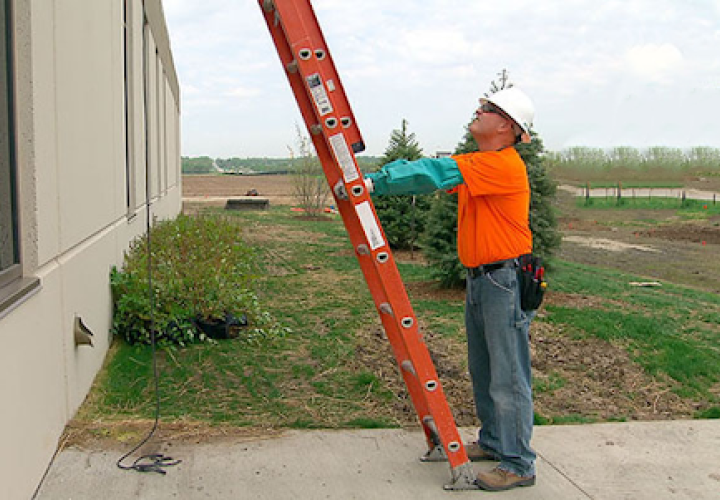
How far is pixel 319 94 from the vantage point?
364cm

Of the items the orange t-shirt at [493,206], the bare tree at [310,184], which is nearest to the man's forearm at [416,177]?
the orange t-shirt at [493,206]

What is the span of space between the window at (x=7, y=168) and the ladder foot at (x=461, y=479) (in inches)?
102

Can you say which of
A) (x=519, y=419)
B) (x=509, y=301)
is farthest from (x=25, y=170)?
(x=519, y=419)

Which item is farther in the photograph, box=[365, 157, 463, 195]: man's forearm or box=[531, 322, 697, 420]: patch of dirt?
box=[531, 322, 697, 420]: patch of dirt

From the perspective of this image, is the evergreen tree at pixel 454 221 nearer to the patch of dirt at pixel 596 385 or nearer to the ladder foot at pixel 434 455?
the patch of dirt at pixel 596 385

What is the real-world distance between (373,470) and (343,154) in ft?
6.10

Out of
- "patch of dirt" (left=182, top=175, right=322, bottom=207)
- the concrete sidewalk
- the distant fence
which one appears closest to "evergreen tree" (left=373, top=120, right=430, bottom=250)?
the concrete sidewalk

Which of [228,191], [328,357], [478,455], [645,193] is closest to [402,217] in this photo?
[328,357]

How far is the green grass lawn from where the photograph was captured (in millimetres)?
5238

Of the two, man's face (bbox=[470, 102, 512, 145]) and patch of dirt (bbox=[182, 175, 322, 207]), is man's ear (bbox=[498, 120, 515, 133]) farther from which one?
patch of dirt (bbox=[182, 175, 322, 207])

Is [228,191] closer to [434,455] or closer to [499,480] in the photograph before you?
Result: [434,455]

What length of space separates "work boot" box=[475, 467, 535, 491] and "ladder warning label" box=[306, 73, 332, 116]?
7.19 ft

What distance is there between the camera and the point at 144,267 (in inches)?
289

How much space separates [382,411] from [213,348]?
2045 millimetres
